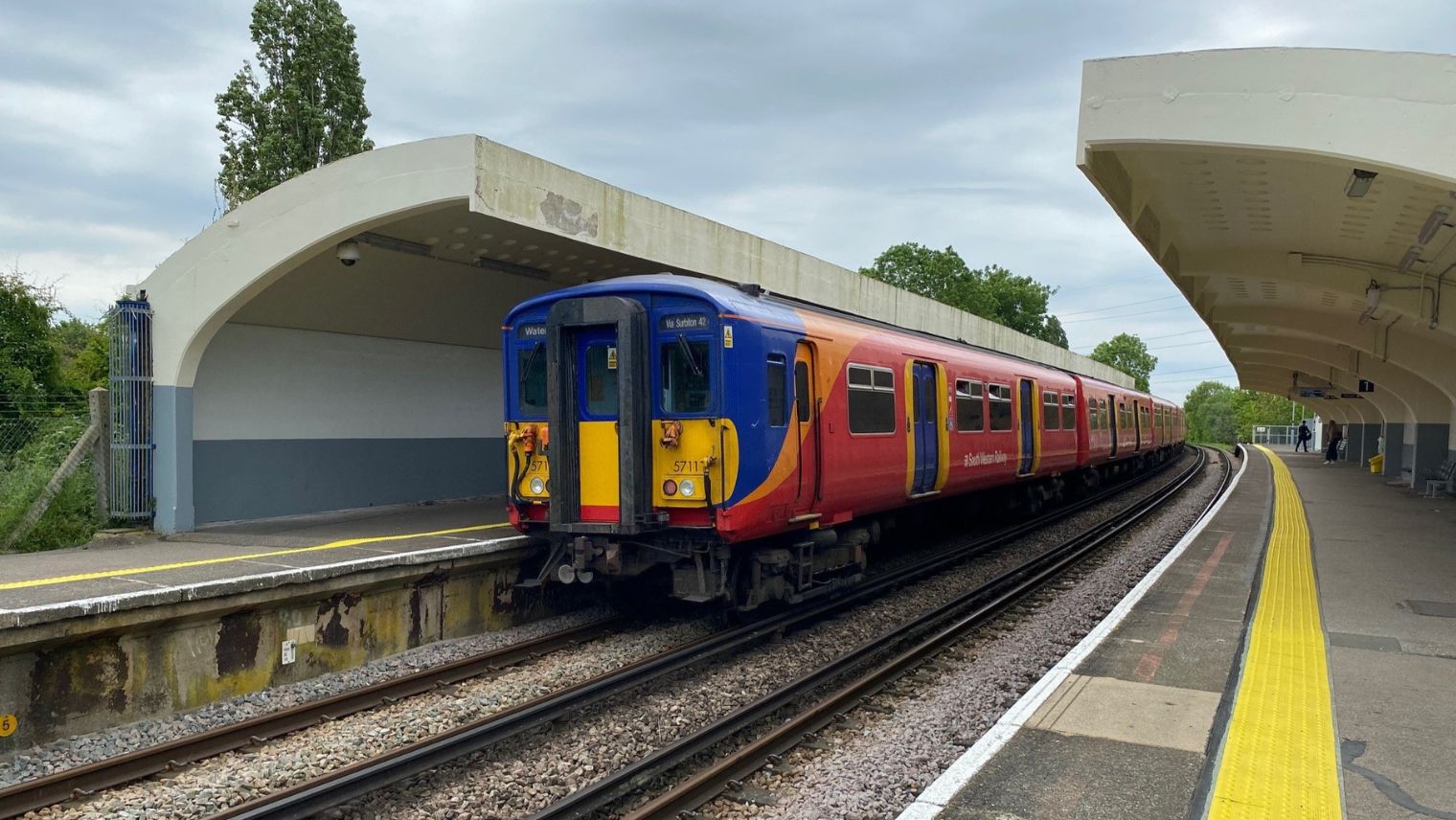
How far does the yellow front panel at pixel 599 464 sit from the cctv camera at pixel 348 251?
12.9 ft

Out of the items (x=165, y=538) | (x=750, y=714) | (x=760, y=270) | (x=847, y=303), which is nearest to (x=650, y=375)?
(x=750, y=714)

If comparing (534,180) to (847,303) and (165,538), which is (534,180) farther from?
(847,303)

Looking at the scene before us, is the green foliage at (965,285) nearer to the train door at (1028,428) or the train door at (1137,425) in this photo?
the train door at (1137,425)

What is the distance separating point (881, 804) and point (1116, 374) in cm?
5004

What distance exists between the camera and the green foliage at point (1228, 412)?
103m

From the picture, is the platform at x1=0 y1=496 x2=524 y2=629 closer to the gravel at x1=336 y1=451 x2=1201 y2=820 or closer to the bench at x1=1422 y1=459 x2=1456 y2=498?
the gravel at x1=336 y1=451 x2=1201 y2=820

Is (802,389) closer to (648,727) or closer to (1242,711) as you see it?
(648,727)

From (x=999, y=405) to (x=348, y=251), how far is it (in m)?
8.80

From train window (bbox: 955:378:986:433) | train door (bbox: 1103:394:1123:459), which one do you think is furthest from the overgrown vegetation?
train door (bbox: 1103:394:1123:459)

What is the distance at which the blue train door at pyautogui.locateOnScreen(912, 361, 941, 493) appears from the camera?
428 inches

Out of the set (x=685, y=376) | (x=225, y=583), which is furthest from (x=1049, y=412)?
(x=225, y=583)

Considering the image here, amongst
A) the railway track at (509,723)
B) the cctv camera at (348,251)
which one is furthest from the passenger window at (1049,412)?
the cctv camera at (348,251)

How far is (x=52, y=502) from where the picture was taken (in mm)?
9961

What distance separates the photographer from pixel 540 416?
8.61 m
